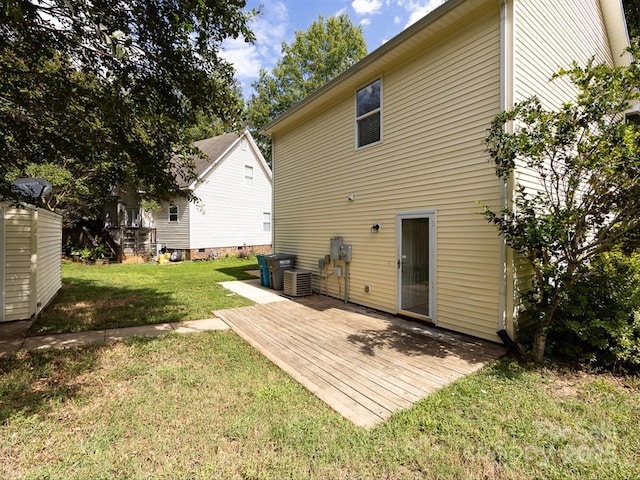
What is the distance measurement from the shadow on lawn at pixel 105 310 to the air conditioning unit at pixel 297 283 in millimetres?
2707

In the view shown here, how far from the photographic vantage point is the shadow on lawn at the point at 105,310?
540 centimetres

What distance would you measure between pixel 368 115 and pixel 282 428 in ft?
21.2

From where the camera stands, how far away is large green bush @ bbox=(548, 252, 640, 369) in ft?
12.1

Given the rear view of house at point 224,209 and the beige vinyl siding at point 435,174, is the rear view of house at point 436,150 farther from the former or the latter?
the rear view of house at point 224,209

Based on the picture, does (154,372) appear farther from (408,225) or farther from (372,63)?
(372,63)

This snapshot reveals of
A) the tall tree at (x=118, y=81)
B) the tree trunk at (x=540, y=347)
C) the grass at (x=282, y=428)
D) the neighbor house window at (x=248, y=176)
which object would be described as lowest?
the grass at (x=282, y=428)

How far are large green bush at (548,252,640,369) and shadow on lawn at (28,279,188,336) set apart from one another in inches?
258

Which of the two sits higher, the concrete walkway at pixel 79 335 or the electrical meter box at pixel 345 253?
the electrical meter box at pixel 345 253

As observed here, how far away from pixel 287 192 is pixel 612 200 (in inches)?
319

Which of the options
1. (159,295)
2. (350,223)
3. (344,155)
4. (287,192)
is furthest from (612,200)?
(159,295)

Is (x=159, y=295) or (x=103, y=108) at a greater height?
(x=103, y=108)

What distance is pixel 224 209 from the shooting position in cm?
1742

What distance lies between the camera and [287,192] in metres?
10.1

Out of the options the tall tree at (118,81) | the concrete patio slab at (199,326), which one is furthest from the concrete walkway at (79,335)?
the tall tree at (118,81)
